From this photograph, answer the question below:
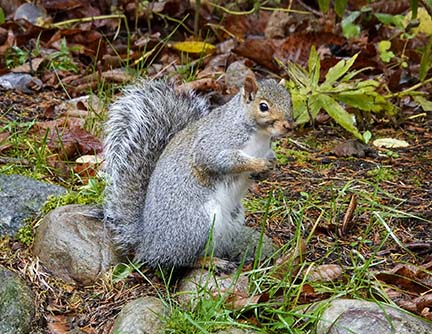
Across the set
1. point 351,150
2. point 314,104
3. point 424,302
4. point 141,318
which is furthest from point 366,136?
point 141,318

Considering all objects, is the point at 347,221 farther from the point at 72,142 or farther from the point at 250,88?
the point at 72,142

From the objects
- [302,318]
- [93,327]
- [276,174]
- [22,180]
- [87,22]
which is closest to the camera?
[302,318]

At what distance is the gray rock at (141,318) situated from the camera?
204 cm

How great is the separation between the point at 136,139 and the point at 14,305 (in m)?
0.63

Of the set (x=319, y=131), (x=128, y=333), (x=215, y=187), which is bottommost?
(x=319, y=131)

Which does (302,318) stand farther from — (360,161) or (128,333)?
(360,161)

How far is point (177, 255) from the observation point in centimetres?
234

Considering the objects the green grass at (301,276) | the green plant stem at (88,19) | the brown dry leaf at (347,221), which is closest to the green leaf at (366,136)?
the green grass at (301,276)

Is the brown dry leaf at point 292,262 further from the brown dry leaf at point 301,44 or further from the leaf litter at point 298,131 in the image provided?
the brown dry leaf at point 301,44

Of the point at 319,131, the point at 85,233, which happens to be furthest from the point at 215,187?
the point at 319,131

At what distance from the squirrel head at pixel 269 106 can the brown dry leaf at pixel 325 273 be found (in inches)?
15.0

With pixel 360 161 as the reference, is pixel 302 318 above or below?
above

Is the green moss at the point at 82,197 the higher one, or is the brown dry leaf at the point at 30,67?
the green moss at the point at 82,197

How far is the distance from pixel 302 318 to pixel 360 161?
1.29 meters
